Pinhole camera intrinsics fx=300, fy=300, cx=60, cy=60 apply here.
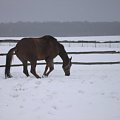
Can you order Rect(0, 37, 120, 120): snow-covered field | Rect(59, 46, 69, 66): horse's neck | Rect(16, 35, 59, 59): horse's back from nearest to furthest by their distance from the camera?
Rect(0, 37, 120, 120): snow-covered field → Rect(16, 35, 59, 59): horse's back → Rect(59, 46, 69, 66): horse's neck

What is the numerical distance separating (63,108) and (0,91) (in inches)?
82.7

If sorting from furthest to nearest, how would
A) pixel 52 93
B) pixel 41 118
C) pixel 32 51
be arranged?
pixel 32 51 → pixel 52 93 → pixel 41 118

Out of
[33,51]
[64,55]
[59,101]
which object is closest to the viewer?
[59,101]

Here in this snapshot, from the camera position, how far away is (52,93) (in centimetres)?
750

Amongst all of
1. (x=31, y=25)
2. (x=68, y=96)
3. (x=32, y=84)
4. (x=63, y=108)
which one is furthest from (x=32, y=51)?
(x=31, y=25)

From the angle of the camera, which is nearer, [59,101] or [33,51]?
[59,101]

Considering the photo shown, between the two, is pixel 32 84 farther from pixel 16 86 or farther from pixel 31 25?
pixel 31 25

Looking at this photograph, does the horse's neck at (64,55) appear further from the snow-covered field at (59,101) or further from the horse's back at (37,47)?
the snow-covered field at (59,101)

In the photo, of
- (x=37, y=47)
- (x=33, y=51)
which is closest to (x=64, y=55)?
(x=37, y=47)

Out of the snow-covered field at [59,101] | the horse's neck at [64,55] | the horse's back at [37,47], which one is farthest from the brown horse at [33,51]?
the snow-covered field at [59,101]

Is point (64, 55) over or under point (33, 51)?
under

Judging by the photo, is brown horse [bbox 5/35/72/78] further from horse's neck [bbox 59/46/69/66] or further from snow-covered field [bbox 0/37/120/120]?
snow-covered field [bbox 0/37/120/120]

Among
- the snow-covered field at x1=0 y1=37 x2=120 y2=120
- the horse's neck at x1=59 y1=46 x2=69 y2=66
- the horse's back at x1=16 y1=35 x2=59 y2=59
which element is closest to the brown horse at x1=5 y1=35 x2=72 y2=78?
the horse's back at x1=16 y1=35 x2=59 y2=59

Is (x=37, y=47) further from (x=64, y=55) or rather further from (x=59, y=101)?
(x=59, y=101)
